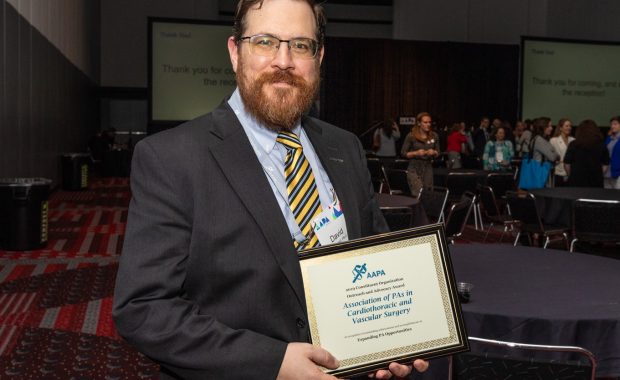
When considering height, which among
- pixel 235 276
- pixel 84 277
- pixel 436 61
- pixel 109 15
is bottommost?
pixel 84 277

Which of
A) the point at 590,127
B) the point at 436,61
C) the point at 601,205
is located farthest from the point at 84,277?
the point at 436,61

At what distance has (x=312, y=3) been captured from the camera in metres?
1.48

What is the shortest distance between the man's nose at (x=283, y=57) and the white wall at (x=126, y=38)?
22.2 metres

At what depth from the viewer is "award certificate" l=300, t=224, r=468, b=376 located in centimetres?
134

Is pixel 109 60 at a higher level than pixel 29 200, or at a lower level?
higher

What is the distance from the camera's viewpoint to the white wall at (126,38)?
2289cm

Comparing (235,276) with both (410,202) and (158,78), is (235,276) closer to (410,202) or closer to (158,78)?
(410,202)

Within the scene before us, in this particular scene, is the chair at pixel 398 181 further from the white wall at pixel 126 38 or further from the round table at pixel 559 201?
the white wall at pixel 126 38

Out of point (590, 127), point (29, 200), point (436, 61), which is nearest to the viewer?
point (29, 200)

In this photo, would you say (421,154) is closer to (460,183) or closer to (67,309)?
(460,183)

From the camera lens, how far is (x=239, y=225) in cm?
136

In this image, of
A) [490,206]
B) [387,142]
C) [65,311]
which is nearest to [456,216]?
[490,206]

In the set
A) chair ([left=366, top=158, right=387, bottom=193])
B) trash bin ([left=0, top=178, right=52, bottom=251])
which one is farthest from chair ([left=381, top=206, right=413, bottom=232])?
chair ([left=366, top=158, right=387, bottom=193])

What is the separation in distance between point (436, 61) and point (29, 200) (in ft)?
48.7
